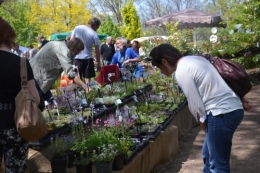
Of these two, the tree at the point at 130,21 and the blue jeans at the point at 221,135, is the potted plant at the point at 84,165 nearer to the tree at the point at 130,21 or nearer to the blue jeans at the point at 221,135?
the blue jeans at the point at 221,135

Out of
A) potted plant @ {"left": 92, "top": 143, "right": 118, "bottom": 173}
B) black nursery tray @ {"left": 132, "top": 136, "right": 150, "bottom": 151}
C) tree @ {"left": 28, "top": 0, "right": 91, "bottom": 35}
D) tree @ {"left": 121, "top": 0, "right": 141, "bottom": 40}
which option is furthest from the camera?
tree @ {"left": 28, "top": 0, "right": 91, "bottom": 35}

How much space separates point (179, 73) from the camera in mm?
2820

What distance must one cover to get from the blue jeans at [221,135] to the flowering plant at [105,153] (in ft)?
2.82

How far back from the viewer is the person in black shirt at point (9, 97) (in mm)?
2619

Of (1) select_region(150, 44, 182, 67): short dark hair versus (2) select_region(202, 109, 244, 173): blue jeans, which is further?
(1) select_region(150, 44, 182, 67): short dark hair

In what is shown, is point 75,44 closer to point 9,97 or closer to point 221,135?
point 9,97

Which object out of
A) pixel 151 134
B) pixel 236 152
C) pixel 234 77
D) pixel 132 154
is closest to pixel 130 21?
pixel 236 152

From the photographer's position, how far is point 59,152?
3.63 m

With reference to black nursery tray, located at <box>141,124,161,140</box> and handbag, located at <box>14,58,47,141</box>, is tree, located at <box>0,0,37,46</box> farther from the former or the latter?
handbag, located at <box>14,58,47,141</box>

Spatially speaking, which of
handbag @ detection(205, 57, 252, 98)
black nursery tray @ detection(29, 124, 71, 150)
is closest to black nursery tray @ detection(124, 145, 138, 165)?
black nursery tray @ detection(29, 124, 71, 150)

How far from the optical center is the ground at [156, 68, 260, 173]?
Result: 4770 mm

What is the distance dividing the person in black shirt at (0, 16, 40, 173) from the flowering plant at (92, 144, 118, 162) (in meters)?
0.85

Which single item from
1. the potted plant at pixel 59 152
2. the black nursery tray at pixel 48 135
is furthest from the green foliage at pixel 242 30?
the potted plant at pixel 59 152

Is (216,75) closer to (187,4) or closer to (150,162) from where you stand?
(150,162)
